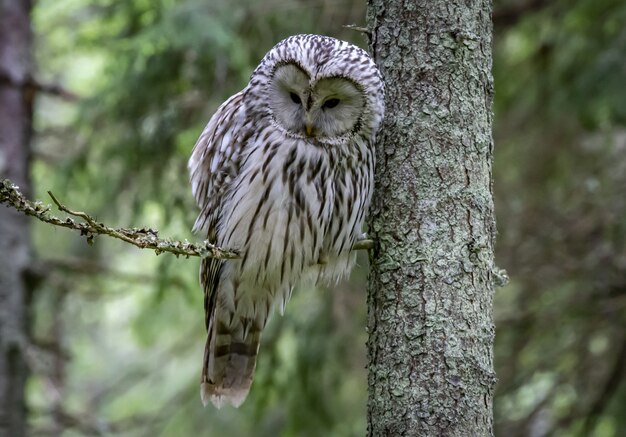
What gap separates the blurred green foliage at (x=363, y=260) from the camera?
5734mm

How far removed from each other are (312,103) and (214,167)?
23.9 inches

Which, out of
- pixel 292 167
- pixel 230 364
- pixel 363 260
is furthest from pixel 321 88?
pixel 363 260

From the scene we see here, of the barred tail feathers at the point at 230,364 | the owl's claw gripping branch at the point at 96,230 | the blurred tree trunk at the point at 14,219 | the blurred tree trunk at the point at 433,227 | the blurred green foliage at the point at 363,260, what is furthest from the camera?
the blurred tree trunk at the point at 14,219

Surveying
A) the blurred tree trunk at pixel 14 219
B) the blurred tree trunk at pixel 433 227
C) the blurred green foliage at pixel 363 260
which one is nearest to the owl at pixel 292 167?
the blurred tree trunk at pixel 433 227

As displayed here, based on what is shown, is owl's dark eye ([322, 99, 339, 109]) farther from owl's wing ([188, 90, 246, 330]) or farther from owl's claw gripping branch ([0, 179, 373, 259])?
owl's claw gripping branch ([0, 179, 373, 259])

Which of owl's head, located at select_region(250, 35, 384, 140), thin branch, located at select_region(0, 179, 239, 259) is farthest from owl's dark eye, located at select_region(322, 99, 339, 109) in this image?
thin branch, located at select_region(0, 179, 239, 259)

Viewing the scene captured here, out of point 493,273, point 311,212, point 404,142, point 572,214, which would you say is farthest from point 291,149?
point 572,214

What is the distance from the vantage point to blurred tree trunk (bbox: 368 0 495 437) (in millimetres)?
3098

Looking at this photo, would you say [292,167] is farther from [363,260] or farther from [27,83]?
[27,83]

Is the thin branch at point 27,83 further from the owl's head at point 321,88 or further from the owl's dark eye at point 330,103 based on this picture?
the owl's dark eye at point 330,103

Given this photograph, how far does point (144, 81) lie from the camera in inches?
228

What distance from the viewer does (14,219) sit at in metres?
6.29

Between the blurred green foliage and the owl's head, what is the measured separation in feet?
4.92

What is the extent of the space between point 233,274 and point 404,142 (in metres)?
1.21
